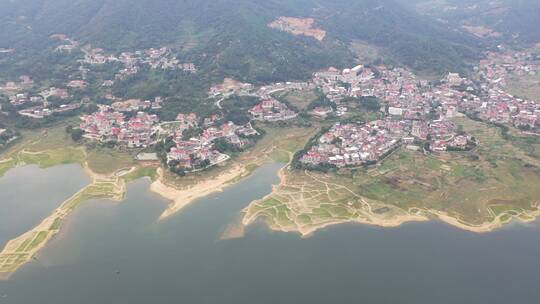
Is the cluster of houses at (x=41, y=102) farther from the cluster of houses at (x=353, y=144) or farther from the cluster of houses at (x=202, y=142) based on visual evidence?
the cluster of houses at (x=353, y=144)

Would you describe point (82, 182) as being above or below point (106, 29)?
below

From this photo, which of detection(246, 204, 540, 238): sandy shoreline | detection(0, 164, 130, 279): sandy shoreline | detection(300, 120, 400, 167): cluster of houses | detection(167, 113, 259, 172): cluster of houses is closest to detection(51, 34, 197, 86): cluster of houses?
detection(167, 113, 259, 172): cluster of houses

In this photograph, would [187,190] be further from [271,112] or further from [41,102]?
[41,102]

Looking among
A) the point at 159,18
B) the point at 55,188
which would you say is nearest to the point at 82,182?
the point at 55,188

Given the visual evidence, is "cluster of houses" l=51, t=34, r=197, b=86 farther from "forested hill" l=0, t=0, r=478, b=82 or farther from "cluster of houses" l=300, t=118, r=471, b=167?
"cluster of houses" l=300, t=118, r=471, b=167

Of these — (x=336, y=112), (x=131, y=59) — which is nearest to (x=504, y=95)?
(x=336, y=112)

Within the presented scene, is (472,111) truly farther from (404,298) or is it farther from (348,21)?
(348,21)
